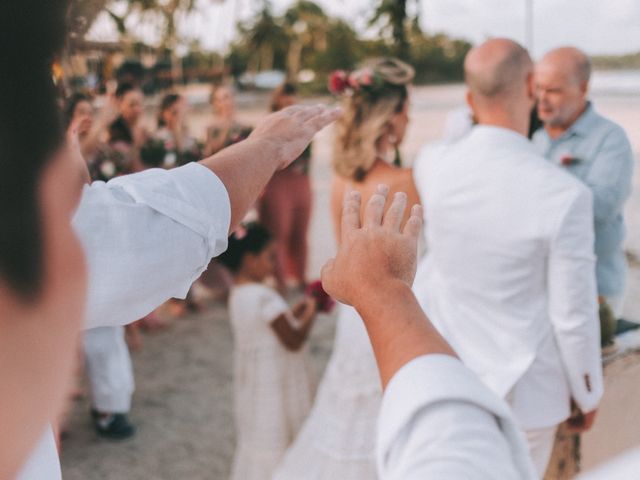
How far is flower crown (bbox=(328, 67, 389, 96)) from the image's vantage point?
110 inches

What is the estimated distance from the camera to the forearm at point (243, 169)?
0.97m

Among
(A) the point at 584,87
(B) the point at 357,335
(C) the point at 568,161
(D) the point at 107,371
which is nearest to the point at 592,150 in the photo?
(C) the point at 568,161

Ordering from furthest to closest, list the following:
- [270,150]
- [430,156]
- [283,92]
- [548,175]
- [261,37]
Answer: [261,37]
[283,92]
[430,156]
[548,175]
[270,150]

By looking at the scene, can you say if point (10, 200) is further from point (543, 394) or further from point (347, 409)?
point (347, 409)

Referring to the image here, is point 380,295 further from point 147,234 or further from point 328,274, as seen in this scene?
point 147,234

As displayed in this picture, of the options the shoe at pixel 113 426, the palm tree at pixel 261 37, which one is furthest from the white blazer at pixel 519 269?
the palm tree at pixel 261 37

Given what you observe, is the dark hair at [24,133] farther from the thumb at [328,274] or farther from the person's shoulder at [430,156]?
the person's shoulder at [430,156]

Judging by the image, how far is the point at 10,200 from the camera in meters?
0.46

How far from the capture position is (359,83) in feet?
9.18

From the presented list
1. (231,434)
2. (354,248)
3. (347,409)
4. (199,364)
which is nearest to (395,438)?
(354,248)

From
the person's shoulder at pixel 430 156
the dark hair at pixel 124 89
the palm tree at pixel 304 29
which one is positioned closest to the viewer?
the person's shoulder at pixel 430 156

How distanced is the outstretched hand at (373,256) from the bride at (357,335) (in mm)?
1797

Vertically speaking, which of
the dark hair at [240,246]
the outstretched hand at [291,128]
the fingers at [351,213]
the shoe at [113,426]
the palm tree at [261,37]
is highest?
the palm tree at [261,37]

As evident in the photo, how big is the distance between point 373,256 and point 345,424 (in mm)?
2172
